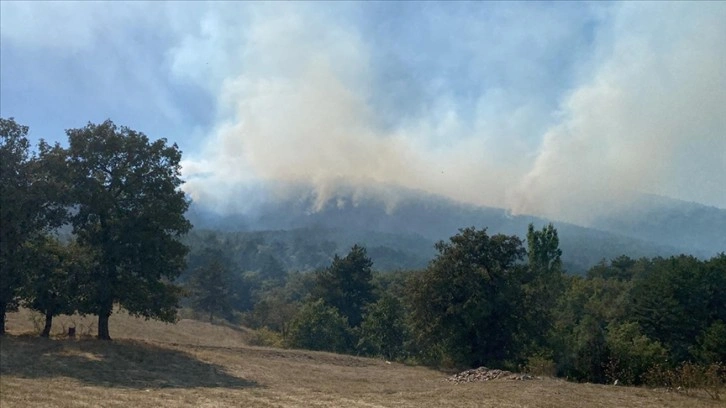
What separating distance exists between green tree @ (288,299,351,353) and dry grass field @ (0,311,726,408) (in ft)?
62.4

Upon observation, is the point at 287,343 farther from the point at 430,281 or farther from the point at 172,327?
the point at 430,281

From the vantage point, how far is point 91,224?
31938 millimetres

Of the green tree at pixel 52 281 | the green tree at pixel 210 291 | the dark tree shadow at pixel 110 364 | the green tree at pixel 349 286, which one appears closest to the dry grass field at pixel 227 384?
the dark tree shadow at pixel 110 364

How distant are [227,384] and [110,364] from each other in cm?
642

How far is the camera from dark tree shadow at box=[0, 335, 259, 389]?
22953 millimetres

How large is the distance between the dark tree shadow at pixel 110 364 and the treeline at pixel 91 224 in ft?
7.17

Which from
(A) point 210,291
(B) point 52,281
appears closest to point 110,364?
(B) point 52,281

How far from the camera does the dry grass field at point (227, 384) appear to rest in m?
19.0

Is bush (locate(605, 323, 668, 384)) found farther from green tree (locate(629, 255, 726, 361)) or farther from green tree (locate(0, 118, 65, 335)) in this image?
green tree (locate(0, 118, 65, 335))

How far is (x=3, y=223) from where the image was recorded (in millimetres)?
30250

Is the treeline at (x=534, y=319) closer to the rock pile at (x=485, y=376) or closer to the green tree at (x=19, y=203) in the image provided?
the rock pile at (x=485, y=376)

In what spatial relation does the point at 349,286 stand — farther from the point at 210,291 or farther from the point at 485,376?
the point at 485,376

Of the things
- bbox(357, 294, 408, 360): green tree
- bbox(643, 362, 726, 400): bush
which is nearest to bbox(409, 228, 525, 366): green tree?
bbox(643, 362, 726, 400): bush

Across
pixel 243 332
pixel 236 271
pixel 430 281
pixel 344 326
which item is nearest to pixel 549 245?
pixel 344 326
